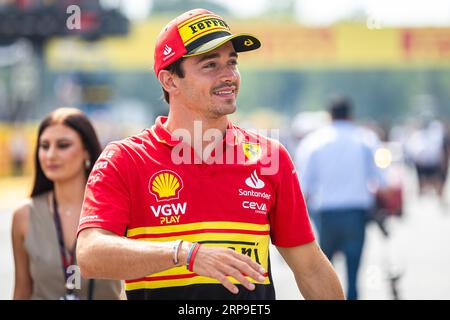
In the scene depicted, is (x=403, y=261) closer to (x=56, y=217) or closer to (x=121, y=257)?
(x=56, y=217)

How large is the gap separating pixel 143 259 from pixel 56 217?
210cm

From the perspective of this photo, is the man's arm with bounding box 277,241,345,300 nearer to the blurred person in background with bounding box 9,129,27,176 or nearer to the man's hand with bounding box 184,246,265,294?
the man's hand with bounding box 184,246,265,294

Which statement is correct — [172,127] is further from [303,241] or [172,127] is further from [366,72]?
[366,72]

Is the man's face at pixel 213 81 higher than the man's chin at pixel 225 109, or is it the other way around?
the man's face at pixel 213 81

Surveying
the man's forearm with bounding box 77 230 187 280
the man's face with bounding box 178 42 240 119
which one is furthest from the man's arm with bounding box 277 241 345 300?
the man's forearm with bounding box 77 230 187 280

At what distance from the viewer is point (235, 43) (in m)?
3.83

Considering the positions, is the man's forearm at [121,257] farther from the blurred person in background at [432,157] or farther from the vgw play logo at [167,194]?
the blurred person in background at [432,157]

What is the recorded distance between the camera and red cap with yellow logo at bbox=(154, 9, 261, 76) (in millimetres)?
3727

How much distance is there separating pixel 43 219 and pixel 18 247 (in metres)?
0.20

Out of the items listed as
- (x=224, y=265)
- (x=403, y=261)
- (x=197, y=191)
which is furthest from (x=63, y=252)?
(x=403, y=261)

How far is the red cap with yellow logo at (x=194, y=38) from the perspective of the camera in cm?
373

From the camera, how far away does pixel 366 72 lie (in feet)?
338

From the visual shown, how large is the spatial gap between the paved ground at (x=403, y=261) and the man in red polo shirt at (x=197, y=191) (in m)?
5.64

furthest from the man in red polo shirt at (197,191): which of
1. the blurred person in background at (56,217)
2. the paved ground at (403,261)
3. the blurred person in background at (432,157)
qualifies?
the blurred person in background at (432,157)
